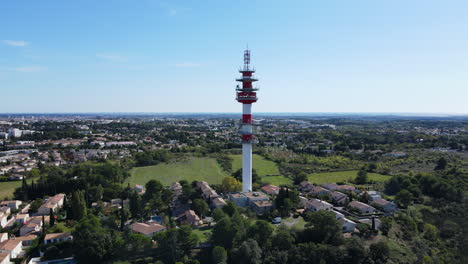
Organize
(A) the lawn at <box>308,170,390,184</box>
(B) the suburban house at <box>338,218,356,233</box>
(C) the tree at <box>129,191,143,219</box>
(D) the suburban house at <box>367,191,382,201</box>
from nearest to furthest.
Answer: (B) the suburban house at <box>338,218,356,233</box>, (C) the tree at <box>129,191,143,219</box>, (D) the suburban house at <box>367,191,382,201</box>, (A) the lawn at <box>308,170,390,184</box>

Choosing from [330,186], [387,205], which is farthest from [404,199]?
[330,186]

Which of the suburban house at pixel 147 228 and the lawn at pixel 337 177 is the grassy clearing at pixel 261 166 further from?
the suburban house at pixel 147 228

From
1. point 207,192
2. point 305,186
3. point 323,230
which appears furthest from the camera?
point 305,186

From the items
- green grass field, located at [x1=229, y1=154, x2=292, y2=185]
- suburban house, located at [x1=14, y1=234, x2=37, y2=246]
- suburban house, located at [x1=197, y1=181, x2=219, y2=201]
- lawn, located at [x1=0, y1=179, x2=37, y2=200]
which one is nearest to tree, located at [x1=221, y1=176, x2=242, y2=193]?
suburban house, located at [x1=197, y1=181, x2=219, y2=201]

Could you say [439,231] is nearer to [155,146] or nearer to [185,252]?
[185,252]

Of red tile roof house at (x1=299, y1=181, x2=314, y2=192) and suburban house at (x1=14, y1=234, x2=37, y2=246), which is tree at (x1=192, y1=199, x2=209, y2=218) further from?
red tile roof house at (x1=299, y1=181, x2=314, y2=192)

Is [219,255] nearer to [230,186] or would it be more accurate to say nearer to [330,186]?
[230,186]
